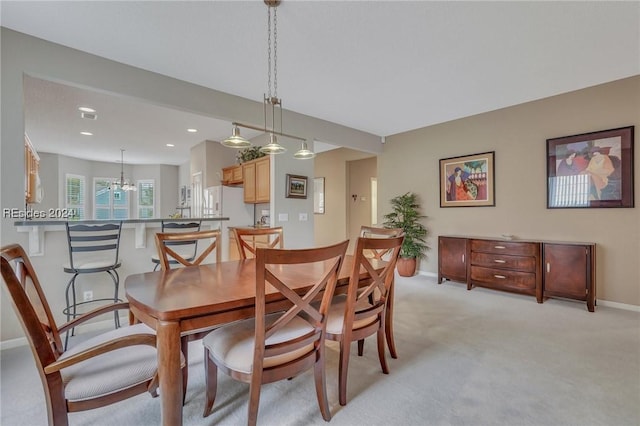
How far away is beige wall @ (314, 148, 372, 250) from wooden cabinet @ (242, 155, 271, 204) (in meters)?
2.80

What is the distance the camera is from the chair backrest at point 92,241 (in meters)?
2.44

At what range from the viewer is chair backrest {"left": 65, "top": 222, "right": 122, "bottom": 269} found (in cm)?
244

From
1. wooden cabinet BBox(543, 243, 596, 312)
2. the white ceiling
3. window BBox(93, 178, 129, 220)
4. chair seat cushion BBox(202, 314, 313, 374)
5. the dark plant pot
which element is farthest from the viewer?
window BBox(93, 178, 129, 220)

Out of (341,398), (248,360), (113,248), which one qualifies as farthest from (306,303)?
(113,248)

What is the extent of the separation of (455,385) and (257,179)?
3.82m

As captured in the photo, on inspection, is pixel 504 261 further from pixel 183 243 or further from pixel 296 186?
pixel 183 243

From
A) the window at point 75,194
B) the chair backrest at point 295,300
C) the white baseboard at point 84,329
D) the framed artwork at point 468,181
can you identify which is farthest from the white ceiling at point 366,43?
the window at point 75,194

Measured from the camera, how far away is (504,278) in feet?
12.5

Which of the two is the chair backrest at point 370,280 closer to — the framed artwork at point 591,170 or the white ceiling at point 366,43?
the white ceiling at point 366,43

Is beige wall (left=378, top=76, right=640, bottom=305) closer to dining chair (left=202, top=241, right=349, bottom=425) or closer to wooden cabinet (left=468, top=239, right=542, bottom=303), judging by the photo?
wooden cabinet (left=468, top=239, right=542, bottom=303)

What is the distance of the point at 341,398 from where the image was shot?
1.69m

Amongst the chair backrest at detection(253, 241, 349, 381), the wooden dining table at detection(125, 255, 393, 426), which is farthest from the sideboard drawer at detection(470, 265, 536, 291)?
the chair backrest at detection(253, 241, 349, 381)

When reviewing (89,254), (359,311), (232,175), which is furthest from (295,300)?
(232,175)

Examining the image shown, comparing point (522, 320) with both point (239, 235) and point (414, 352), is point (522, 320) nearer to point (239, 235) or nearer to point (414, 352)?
point (414, 352)
